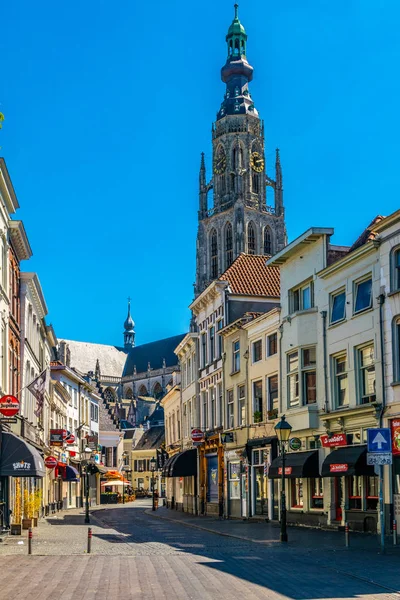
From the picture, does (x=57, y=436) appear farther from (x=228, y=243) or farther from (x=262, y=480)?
(x=228, y=243)

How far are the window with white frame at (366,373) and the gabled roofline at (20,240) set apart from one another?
14.1m

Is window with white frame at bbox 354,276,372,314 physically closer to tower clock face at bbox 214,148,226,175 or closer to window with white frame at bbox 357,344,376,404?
window with white frame at bbox 357,344,376,404

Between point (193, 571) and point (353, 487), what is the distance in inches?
523

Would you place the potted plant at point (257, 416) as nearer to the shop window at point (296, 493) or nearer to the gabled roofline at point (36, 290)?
the shop window at point (296, 493)

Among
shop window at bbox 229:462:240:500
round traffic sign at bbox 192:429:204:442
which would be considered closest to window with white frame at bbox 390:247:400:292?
shop window at bbox 229:462:240:500

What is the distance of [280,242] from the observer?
16075cm

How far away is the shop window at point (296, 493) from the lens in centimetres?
3506

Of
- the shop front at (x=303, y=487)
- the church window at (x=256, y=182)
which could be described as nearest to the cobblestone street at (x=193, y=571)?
the shop front at (x=303, y=487)

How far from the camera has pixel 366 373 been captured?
97.5ft

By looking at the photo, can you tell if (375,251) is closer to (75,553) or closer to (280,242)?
(75,553)

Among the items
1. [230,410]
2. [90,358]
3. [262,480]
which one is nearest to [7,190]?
[262,480]

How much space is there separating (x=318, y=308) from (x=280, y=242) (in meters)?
128

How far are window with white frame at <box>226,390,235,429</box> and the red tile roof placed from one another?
215 inches

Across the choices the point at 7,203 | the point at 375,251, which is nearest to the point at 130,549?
the point at 375,251
